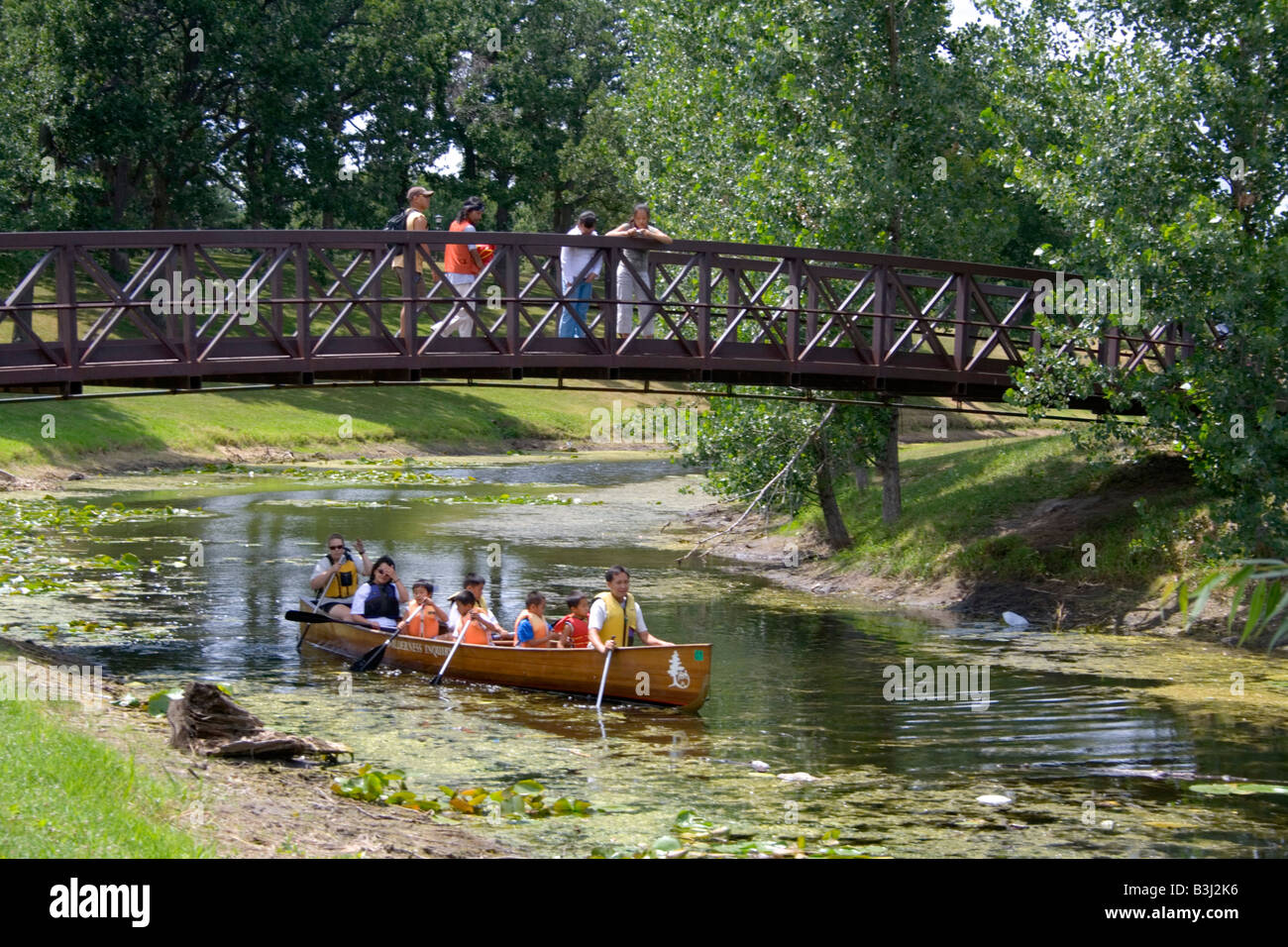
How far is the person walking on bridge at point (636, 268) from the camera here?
72.4 feet

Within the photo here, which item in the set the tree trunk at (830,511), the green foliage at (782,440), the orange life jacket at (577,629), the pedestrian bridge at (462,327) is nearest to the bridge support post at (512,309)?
the pedestrian bridge at (462,327)

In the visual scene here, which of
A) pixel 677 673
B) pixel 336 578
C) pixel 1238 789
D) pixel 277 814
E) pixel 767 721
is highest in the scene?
pixel 336 578

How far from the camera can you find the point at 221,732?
13664mm

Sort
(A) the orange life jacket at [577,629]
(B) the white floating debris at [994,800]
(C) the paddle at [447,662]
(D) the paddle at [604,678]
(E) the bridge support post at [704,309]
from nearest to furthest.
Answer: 1. (B) the white floating debris at [994,800]
2. (D) the paddle at [604,678]
3. (C) the paddle at [447,662]
4. (A) the orange life jacket at [577,629]
5. (E) the bridge support post at [704,309]

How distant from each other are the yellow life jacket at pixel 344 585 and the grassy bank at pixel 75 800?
9615mm

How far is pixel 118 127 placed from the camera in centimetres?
5059

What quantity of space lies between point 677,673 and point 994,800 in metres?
4.85

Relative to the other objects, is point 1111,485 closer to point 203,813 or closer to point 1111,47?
point 1111,47

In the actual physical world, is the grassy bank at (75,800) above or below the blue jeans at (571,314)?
below

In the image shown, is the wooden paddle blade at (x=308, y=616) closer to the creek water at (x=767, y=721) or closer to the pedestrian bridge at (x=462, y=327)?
the creek water at (x=767, y=721)

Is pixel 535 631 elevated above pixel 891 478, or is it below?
below

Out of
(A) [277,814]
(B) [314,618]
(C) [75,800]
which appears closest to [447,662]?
(B) [314,618]

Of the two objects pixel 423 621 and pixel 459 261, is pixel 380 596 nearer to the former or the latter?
pixel 423 621

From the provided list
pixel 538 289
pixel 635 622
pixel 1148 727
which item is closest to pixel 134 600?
pixel 635 622
